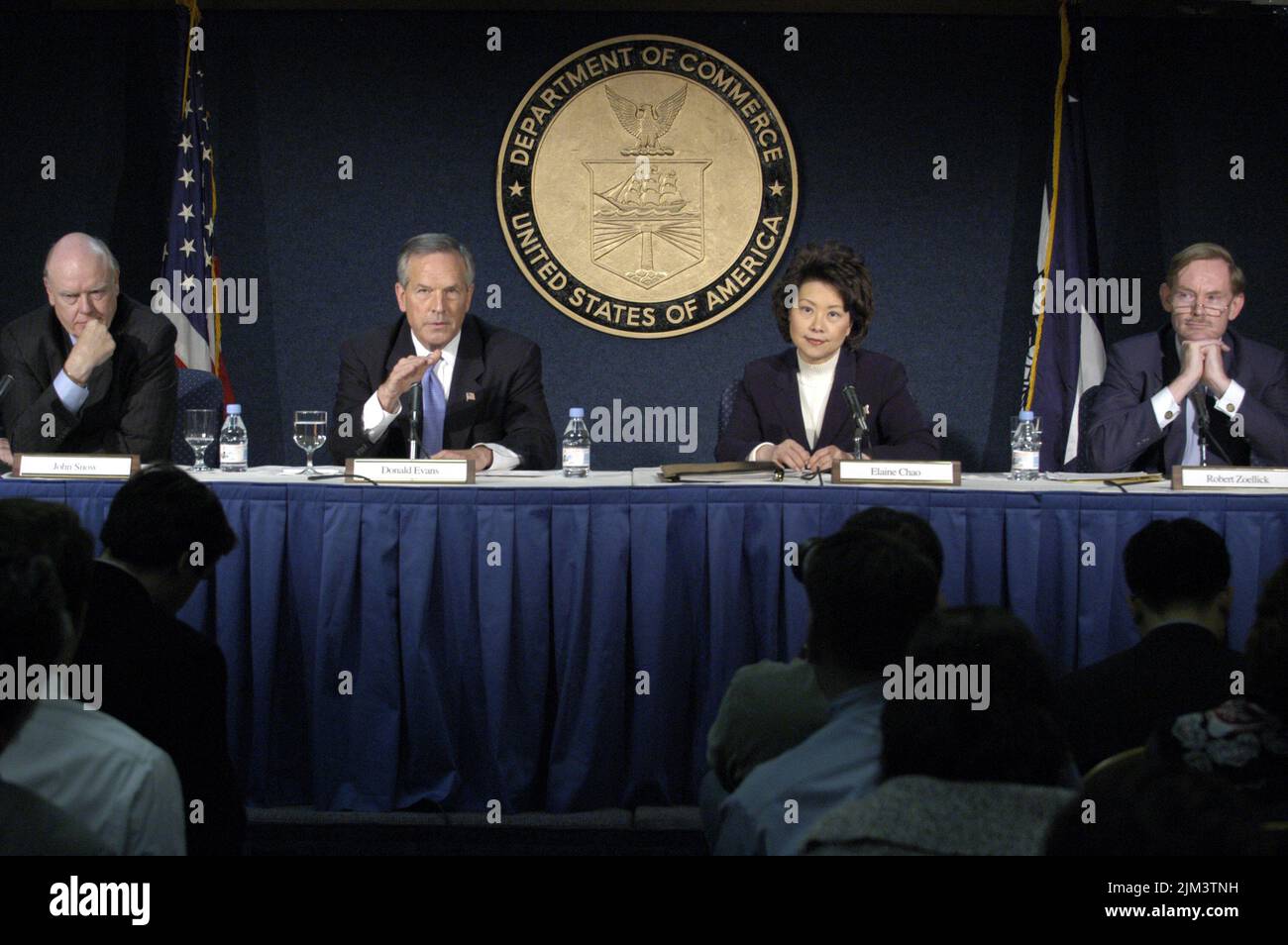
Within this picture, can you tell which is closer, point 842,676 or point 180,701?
point 842,676

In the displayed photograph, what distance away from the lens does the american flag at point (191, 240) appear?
178 inches

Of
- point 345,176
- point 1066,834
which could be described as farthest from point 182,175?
point 1066,834

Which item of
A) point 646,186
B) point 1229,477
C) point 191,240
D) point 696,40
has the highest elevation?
point 696,40

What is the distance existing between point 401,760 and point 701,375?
2.38m

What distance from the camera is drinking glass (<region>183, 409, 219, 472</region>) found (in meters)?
3.32

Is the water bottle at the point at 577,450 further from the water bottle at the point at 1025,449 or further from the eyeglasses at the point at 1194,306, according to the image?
the eyeglasses at the point at 1194,306

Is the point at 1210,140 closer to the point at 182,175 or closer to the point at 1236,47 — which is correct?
the point at 1236,47

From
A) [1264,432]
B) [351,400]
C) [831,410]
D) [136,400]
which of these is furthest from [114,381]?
[1264,432]

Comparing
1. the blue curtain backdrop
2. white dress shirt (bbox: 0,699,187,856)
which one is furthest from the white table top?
the blue curtain backdrop

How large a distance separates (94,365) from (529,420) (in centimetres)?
117

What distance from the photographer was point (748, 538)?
115 inches

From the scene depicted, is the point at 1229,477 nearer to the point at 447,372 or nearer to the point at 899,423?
the point at 899,423

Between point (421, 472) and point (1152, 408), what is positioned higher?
point (1152, 408)

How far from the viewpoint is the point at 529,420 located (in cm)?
377
